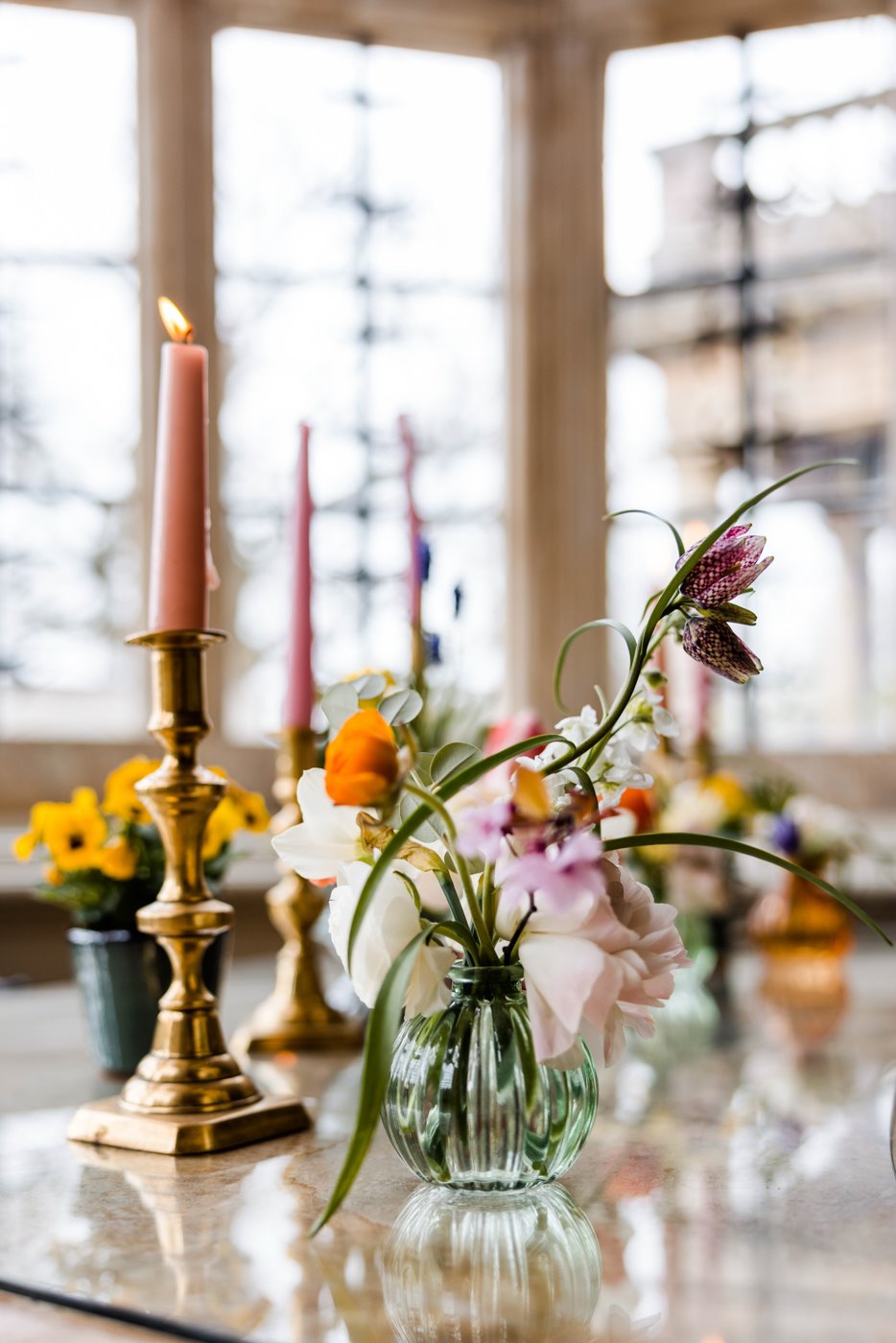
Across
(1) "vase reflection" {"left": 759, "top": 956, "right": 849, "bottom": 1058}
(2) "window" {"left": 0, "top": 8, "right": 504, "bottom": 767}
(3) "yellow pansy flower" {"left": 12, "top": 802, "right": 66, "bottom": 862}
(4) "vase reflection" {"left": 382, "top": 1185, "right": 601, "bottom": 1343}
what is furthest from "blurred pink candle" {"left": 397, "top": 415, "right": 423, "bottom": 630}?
(2) "window" {"left": 0, "top": 8, "right": 504, "bottom": 767}

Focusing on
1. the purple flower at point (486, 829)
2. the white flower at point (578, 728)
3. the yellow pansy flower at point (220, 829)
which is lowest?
the yellow pansy flower at point (220, 829)

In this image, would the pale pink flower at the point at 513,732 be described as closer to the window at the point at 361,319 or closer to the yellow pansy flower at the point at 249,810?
the yellow pansy flower at the point at 249,810

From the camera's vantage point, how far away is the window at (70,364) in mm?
2357

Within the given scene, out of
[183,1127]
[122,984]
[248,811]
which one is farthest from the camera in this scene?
[248,811]

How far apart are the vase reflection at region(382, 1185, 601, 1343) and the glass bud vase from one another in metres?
0.02

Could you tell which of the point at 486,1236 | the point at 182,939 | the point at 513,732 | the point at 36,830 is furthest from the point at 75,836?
the point at 486,1236

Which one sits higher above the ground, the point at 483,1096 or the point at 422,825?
the point at 422,825

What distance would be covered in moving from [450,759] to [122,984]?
1.38ft

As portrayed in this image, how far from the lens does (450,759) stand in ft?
1.95

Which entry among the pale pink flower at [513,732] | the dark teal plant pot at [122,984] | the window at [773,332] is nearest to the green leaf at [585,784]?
the dark teal plant pot at [122,984]

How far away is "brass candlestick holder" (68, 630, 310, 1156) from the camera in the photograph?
2.41 ft

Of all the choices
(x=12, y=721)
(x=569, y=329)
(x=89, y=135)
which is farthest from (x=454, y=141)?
(x=12, y=721)

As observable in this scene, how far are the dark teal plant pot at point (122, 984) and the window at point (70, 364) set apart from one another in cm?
144

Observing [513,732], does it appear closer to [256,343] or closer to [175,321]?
[175,321]
